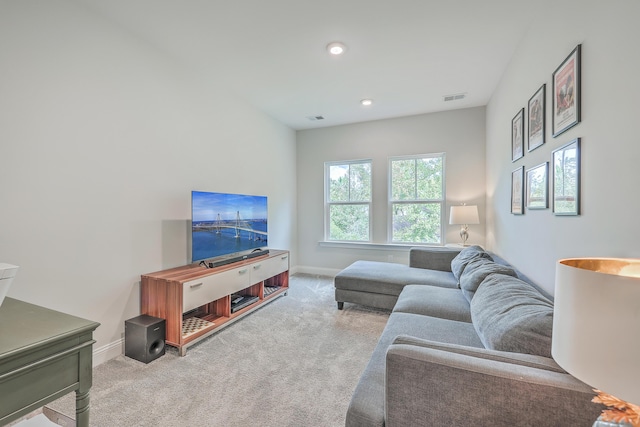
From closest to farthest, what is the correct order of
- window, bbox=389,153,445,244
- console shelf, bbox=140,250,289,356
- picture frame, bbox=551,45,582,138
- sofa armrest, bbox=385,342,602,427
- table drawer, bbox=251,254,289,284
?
sofa armrest, bbox=385,342,602,427 < picture frame, bbox=551,45,582,138 < console shelf, bbox=140,250,289,356 < table drawer, bbox=251,254,289,284 < window, bbox=389,153,445,244

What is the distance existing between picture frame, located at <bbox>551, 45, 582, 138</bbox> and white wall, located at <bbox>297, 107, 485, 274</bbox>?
239 centimetres

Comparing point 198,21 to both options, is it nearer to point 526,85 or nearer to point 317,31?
point 317,31

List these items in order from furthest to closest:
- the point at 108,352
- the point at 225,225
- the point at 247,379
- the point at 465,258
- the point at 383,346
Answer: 1. the point at 225,225
2. the point at 465,258
3. the point at 108,352
4. the point at 247,379
5. the point at 383,346

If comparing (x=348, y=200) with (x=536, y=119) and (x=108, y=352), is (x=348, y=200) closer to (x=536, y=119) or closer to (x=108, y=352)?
(x=536, y=119)

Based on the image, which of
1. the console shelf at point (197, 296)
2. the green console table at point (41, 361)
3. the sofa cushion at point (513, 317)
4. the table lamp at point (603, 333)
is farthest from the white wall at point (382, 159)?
the green console table at point (41, 361)

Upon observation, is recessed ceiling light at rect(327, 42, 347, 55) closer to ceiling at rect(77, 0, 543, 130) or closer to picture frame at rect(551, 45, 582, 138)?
ceiling at rect(77, 0, 543, 130)

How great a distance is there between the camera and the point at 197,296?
7.84 feet

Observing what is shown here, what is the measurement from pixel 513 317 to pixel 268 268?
105 inches

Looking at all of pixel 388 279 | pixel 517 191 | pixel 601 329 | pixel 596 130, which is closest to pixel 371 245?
pixel 388 279

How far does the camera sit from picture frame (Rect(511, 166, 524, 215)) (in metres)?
2.39

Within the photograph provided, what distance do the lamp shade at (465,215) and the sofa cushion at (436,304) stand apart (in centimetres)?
141

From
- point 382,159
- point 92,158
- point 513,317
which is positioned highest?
point 382,159

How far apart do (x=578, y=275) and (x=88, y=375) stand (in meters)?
1.64

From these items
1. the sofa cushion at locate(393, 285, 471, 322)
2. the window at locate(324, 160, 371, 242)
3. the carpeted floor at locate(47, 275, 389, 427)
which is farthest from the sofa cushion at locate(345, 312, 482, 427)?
the window at locate(324, 160, 371, 242)
